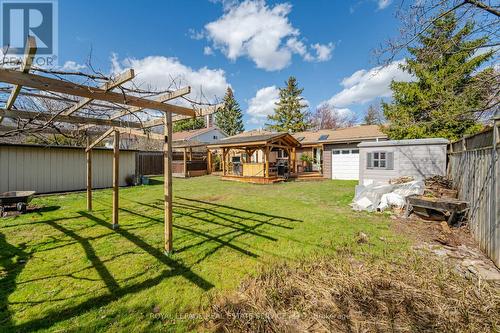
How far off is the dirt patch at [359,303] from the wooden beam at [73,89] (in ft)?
10.6

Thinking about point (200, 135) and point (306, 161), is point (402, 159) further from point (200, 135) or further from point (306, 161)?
point (200, 135)

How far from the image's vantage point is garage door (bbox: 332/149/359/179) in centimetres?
1489

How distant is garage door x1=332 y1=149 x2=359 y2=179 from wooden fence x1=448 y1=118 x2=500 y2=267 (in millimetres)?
9609

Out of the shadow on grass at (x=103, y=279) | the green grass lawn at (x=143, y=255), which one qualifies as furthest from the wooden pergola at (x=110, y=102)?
the green grass lawn at (x=143, y=255)

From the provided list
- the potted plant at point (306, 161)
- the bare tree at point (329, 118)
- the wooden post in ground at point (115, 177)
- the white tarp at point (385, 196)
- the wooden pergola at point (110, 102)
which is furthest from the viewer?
the bare tree at point (329, 118)

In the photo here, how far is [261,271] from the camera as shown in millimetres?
3199

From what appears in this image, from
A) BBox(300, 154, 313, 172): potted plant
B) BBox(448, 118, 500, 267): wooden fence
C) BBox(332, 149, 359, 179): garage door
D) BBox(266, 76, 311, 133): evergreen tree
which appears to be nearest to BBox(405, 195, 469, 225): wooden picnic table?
BBox(448, 118, 500, 267): wooden fence

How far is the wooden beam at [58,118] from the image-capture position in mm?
4512

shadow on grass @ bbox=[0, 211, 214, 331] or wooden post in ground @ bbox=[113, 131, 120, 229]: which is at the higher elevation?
wooden post in ground @ bbox=[113, 131, 120, 229]

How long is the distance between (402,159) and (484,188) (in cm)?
613

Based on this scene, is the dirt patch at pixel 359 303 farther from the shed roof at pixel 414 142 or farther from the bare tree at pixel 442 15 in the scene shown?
the shed roof at pixel 414 142

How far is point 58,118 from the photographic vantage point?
15.7 feet

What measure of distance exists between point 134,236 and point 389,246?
5242 millimetres

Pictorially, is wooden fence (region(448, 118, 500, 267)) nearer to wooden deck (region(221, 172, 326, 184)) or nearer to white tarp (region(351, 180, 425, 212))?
white tarp (region(351, 180, 425, 212))
